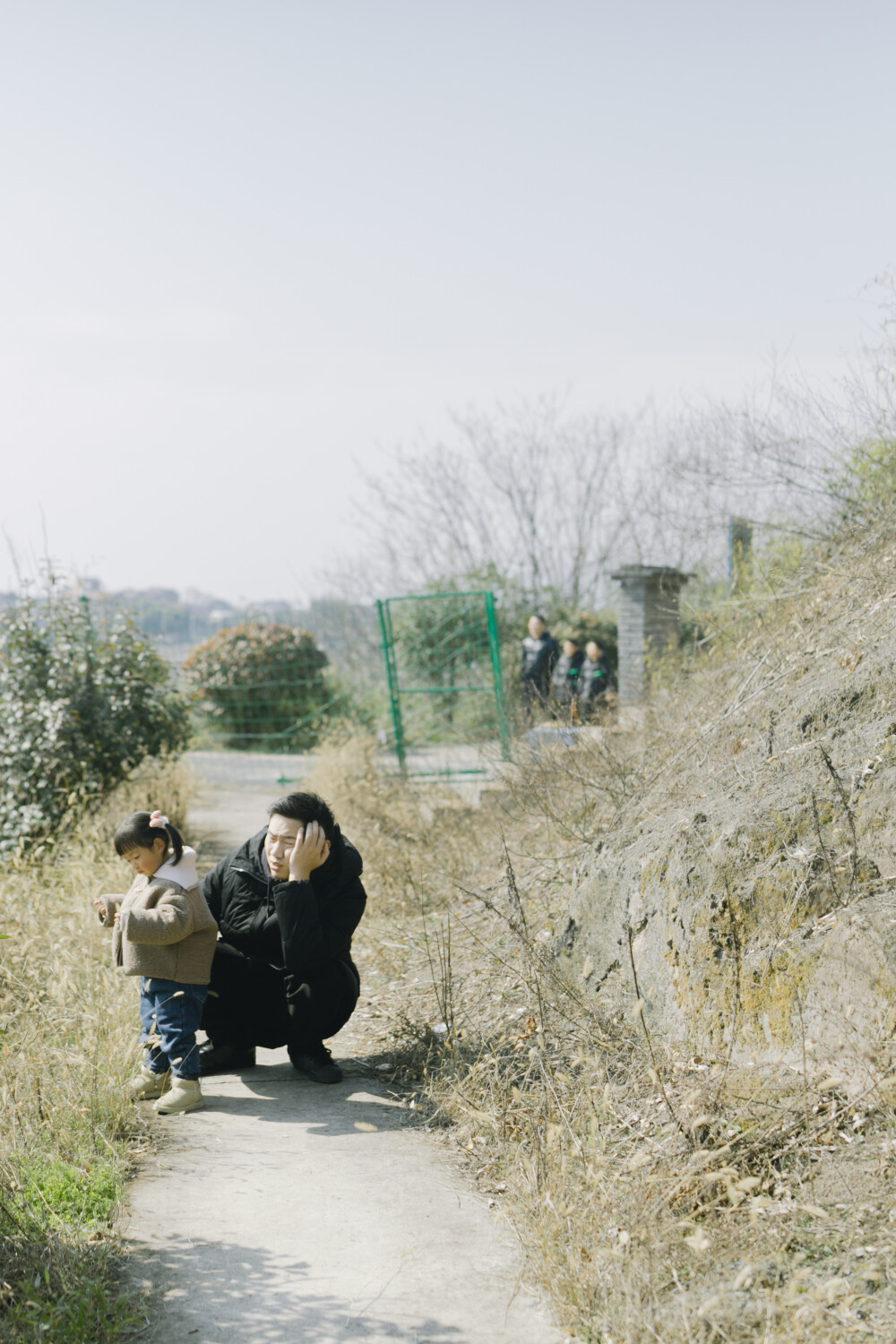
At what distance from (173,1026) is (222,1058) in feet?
1.52

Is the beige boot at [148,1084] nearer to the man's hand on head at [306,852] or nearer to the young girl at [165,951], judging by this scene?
the young girl at [165,951]

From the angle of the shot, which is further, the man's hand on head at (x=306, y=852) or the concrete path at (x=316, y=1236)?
the man's hand on head at (x=306, y=852)

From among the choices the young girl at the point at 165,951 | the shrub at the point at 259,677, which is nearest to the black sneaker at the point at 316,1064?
the young girl at the point at 165,951

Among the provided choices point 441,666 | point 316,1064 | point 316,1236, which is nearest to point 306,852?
point 316,1064

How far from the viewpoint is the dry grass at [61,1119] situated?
8.16 ft

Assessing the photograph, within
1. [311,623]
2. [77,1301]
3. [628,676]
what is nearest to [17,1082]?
[77,1301]

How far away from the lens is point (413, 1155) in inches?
137

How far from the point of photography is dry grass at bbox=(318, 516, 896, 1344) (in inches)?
97.9

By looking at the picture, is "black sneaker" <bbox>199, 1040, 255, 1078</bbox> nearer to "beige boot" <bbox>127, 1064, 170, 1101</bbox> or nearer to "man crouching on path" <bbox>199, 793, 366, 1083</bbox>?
"man crouching on path" <bbox>199, 793, 366, 1083</bbox>

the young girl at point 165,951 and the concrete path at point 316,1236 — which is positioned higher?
the young girl at point 165,951

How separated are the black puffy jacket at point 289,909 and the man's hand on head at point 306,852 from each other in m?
0.05

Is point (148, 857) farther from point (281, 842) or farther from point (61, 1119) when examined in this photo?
point (61, 1119)

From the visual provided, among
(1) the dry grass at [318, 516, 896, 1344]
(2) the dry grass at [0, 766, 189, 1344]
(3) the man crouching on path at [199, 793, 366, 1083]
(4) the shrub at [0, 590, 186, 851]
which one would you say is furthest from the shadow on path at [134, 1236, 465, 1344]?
(4) the shrub at [0, 590, 186, 851]

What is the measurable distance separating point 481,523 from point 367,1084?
48.6ft
